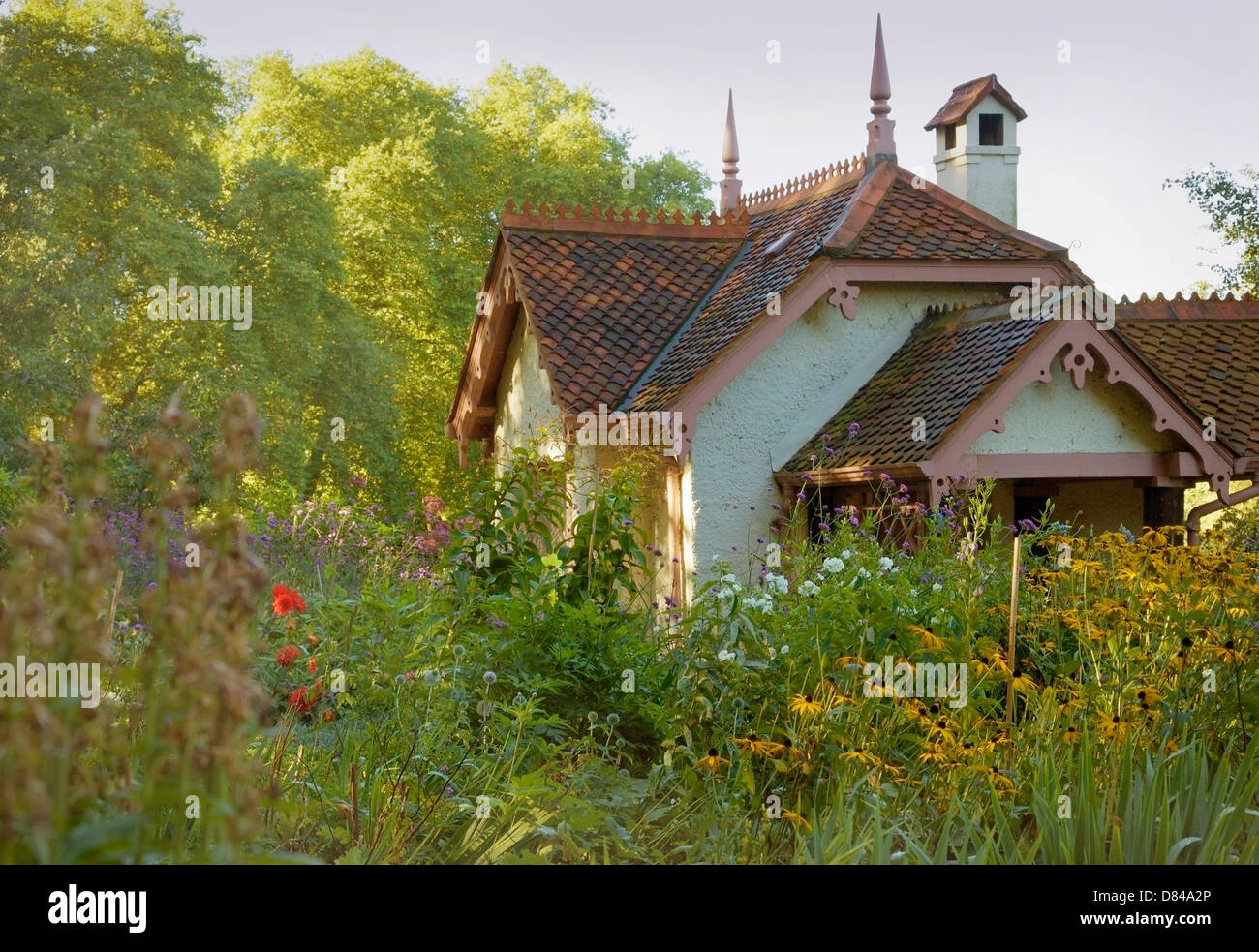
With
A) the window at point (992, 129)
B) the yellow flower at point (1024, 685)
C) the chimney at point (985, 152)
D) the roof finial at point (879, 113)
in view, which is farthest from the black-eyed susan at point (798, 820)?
the window at point (992, 129)

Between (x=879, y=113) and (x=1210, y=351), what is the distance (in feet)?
18.8

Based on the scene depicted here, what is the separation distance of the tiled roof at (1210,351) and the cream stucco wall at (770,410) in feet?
10.0

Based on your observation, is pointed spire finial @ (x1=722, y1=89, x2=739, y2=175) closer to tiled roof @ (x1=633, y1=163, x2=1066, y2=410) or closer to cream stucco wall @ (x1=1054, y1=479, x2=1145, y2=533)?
tiled roof @ (x1=633, y1=163, x2=1066, y2=410)

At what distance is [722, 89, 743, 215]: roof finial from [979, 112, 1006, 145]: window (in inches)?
156

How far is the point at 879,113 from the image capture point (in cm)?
1655

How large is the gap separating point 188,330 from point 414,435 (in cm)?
945

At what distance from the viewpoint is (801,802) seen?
16.6 ft

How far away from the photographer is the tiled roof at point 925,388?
13.1m

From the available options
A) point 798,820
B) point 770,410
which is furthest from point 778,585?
point 770,410

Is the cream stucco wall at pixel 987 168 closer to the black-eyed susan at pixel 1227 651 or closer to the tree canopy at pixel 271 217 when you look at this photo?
the tree canopy at pixel 271 217

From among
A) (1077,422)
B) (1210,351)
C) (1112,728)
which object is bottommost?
(1112,728)

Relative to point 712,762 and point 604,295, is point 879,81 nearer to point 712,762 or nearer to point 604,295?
point 604,295

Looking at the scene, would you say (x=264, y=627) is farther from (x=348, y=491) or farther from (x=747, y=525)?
(x=348, y=491)
